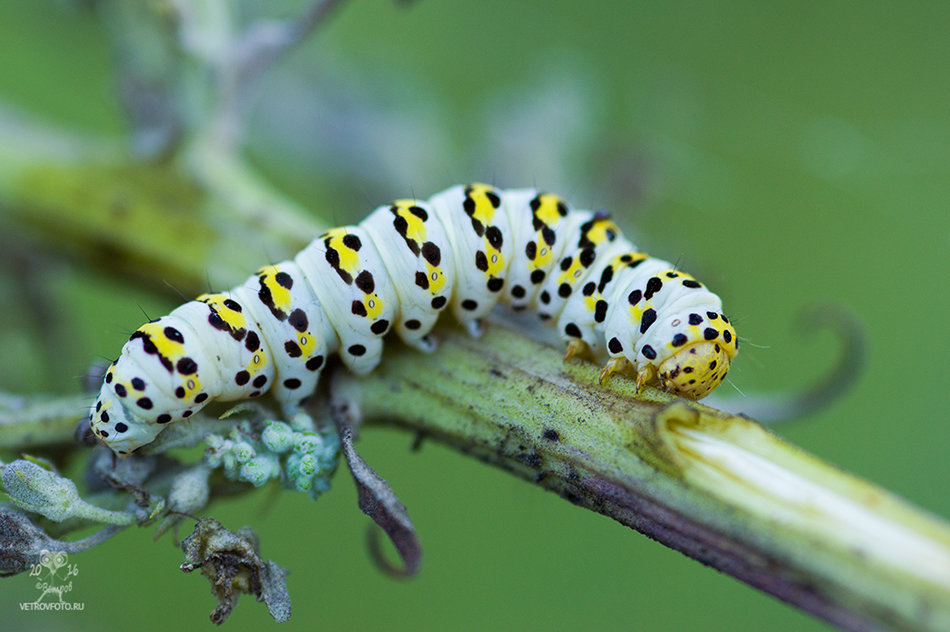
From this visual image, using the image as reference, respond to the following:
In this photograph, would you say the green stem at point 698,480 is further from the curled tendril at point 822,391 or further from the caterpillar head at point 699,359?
the curled tendril at point 822,391

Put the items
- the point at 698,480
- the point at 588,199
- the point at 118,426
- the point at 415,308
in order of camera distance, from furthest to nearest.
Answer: the point at 588,199 < the point at 415,308 < the point at 118,426 < the point at 698,480

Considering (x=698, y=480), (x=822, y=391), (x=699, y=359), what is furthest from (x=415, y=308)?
(x=822, y=391)
